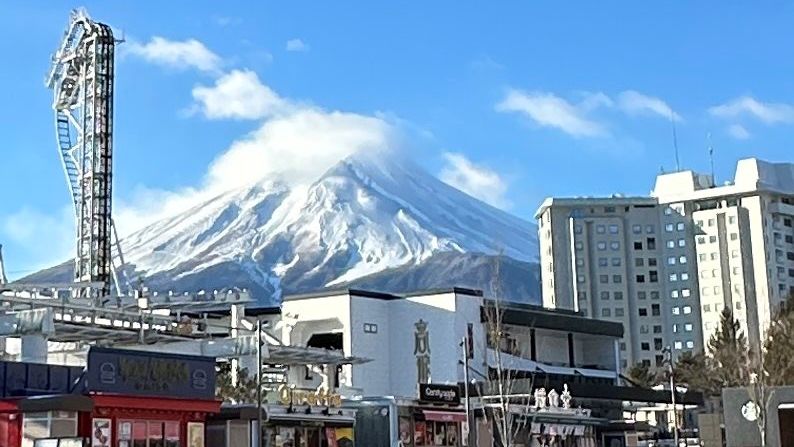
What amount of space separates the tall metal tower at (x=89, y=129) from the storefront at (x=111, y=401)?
51561 millimetres

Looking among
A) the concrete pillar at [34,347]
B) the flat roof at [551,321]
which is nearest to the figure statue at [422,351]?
the flat roof at [551,321]

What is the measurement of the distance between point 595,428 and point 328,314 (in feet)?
66.8

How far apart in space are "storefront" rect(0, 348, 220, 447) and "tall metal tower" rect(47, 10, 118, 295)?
51.6 metres

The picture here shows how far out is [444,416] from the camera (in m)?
59.5

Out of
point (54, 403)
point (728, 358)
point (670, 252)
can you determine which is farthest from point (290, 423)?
point (670, 252)

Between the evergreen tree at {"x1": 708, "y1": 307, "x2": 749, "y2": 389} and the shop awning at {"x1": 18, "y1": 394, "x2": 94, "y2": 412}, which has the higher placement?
the evergreen tree at {"x1": 708, "y1": 307, "x2": 749, "y2": 389}

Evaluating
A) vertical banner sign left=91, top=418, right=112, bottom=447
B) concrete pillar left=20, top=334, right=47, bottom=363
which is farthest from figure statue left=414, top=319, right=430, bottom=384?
vertical banner sign left=91, top=418, right=112, bottom=447

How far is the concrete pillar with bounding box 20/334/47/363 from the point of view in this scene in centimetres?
5022

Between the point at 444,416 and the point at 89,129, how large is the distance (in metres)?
46.9

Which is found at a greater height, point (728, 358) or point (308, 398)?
point (728, 358)

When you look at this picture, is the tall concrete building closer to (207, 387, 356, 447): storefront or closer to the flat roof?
the flat roof

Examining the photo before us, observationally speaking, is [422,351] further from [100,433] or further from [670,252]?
[670,252]

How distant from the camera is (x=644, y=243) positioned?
187 meters

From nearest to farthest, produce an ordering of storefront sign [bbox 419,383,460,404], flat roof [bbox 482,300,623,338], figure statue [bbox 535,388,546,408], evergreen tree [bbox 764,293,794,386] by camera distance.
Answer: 1. storefront sign [bbox 419,383,460,404]
2. figure statue [bbox 535,388,546,408]
3. evergreen tree [bbox 764,293,794,386]
4. flat roof [bbox 482,300,623,338]
